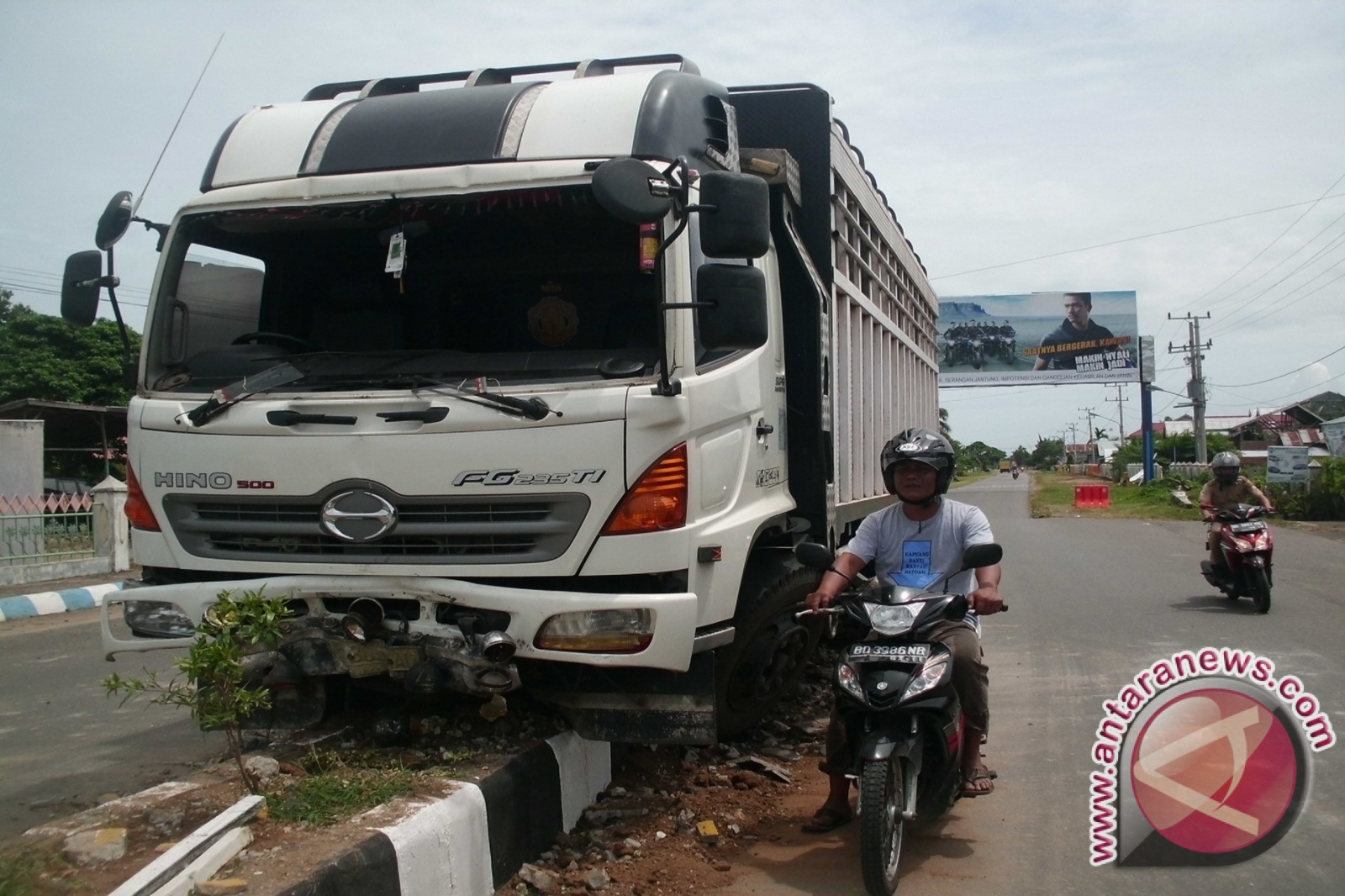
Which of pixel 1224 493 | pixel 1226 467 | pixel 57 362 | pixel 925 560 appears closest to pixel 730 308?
pixel 925 560

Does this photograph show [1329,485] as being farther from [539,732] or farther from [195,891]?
[195,891]

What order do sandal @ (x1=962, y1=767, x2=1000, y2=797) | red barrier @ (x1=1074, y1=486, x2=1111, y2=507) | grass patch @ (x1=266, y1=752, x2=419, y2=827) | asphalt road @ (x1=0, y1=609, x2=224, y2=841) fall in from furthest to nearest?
1. red barrier @ (x1=1074, y1=486, x2=1111, y2=507)
2. asphalt road @ (x1=0, y1=609, x2=224, y2=841)
3. sandal @ (x1=962, y1=767, x2=1000, y2=797)
4. grass patch @ (x1=266, y1=752, x2=419, y2=827)

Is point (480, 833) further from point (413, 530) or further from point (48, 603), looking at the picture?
point (48, 603)

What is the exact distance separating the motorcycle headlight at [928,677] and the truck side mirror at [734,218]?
58.6 inches

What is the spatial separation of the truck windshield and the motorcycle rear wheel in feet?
→ 25.9

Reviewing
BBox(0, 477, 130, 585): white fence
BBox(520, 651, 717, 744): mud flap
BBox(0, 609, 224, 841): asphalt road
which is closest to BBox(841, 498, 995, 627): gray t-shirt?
BBox(520, 651, 717, 744): mud flap

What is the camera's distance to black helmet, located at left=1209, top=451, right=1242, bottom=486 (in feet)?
34.1

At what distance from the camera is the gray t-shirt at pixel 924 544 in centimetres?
431

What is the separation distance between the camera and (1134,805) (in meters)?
4.11

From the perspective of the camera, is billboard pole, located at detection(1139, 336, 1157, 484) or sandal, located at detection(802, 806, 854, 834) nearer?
sandal, located at detection(802, 806, 854, 834)

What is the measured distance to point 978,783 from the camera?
14.5 feet

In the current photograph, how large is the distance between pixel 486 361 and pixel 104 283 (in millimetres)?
1647

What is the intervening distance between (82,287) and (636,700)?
2.75 metres

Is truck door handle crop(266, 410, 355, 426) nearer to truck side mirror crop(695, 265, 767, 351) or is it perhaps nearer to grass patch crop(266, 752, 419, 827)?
grass patch crop(266, 752, 419, 827)
